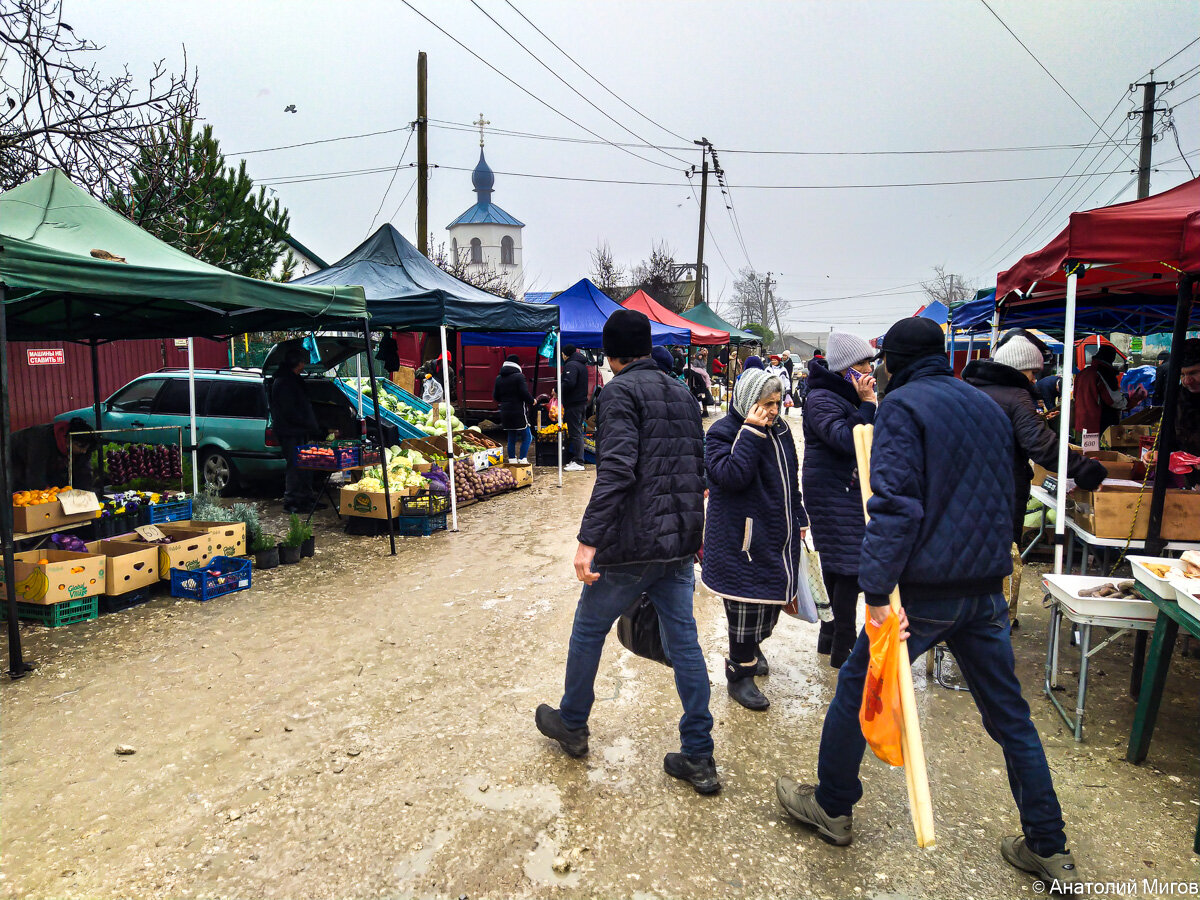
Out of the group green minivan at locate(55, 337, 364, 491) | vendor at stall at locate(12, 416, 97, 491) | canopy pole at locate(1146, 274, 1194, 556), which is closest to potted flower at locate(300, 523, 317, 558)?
vendor at stall at locate(12, 416, 97, 491)

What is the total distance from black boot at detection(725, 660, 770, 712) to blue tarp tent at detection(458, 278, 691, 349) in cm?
759

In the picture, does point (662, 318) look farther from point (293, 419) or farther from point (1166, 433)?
point (1166, 433)

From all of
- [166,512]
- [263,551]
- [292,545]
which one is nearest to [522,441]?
[292,545]

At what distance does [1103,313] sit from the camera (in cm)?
846

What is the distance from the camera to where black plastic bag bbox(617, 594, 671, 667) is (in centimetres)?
333

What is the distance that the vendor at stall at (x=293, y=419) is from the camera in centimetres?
844

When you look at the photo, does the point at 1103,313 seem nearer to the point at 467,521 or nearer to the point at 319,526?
the point at 467,521

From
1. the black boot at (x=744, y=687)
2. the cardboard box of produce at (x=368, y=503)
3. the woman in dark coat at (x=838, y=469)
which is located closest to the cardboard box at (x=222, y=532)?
the cardboard box of produce at (x=368, y=503)

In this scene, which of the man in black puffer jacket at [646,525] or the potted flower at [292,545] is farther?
the potted flower at [292,545]

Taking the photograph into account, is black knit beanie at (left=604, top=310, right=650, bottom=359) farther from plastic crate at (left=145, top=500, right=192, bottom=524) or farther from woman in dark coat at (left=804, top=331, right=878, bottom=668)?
plastic crate at (left=145, top=500, right=192, bottom=524)

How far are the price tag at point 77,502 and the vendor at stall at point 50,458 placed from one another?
1.25m

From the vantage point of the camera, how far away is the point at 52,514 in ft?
19.1

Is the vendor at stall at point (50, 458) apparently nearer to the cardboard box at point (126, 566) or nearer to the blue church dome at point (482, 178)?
the cardboard box at point (126, 566)

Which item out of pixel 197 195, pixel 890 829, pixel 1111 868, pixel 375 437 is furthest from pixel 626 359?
pixel 197 195
